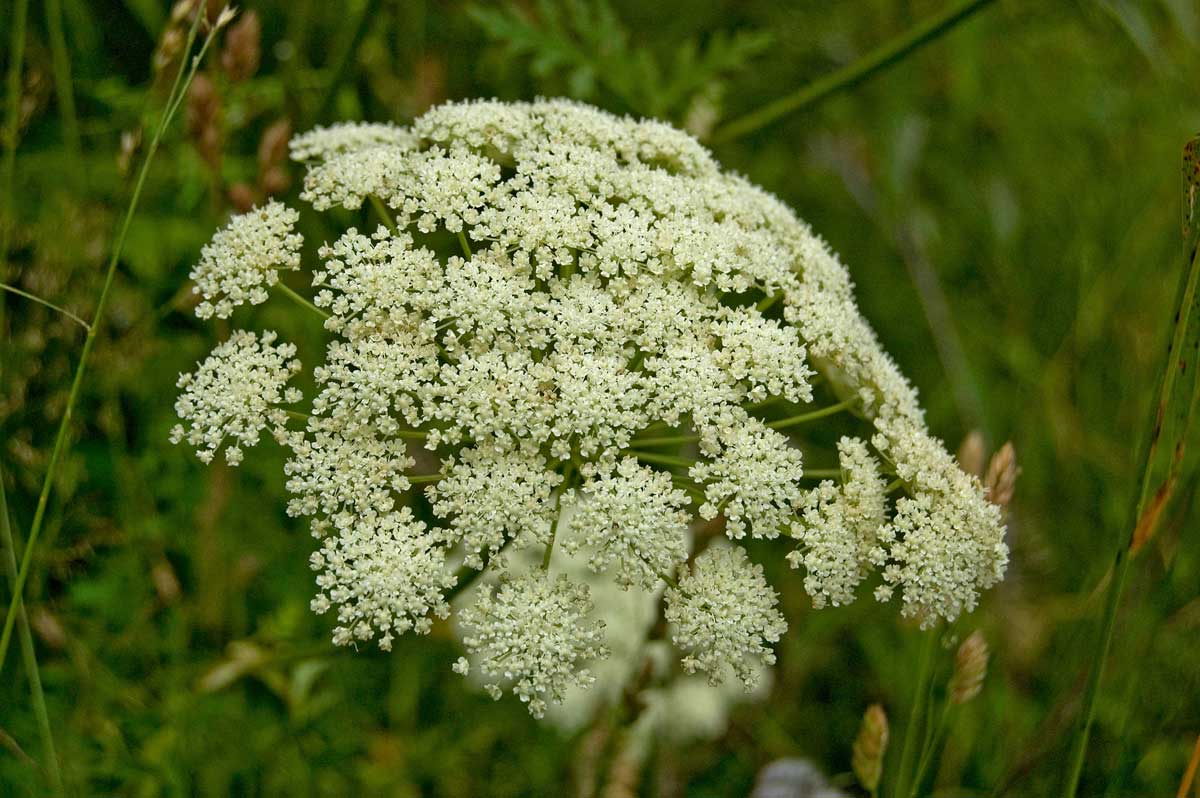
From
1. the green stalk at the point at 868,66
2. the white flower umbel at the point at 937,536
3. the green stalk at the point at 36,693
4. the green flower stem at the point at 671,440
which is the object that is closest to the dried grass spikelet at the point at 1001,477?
the white flower umbel at the point at 937,536

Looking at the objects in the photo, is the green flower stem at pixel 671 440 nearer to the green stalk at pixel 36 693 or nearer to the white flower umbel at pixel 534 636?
the white flower umbel at pixel 534 636

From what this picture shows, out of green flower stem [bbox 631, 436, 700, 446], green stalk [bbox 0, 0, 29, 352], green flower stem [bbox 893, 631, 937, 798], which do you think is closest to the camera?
green flower stem [bbox 631, 436, 700, 446]

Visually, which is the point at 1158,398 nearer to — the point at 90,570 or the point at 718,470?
the point at 718,470

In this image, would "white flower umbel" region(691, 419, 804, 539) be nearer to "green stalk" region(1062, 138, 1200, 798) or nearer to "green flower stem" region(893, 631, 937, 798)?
"green flower stem" region(893, 631, 937, 798)

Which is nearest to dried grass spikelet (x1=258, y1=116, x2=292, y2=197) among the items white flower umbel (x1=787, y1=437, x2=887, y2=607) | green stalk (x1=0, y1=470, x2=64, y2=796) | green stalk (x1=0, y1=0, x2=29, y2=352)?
green stalk (x1=0, y1=0, x2=29, y2=352)

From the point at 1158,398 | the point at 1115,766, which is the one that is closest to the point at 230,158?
the point at 1158,398

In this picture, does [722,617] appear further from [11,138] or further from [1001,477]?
[11,138]

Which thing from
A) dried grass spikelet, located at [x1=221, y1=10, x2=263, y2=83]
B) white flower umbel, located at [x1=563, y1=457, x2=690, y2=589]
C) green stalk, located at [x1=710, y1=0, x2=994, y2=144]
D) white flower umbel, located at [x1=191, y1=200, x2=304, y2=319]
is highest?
green stalk, located at [x1=710, y1=0, x2=994, y2=144]
